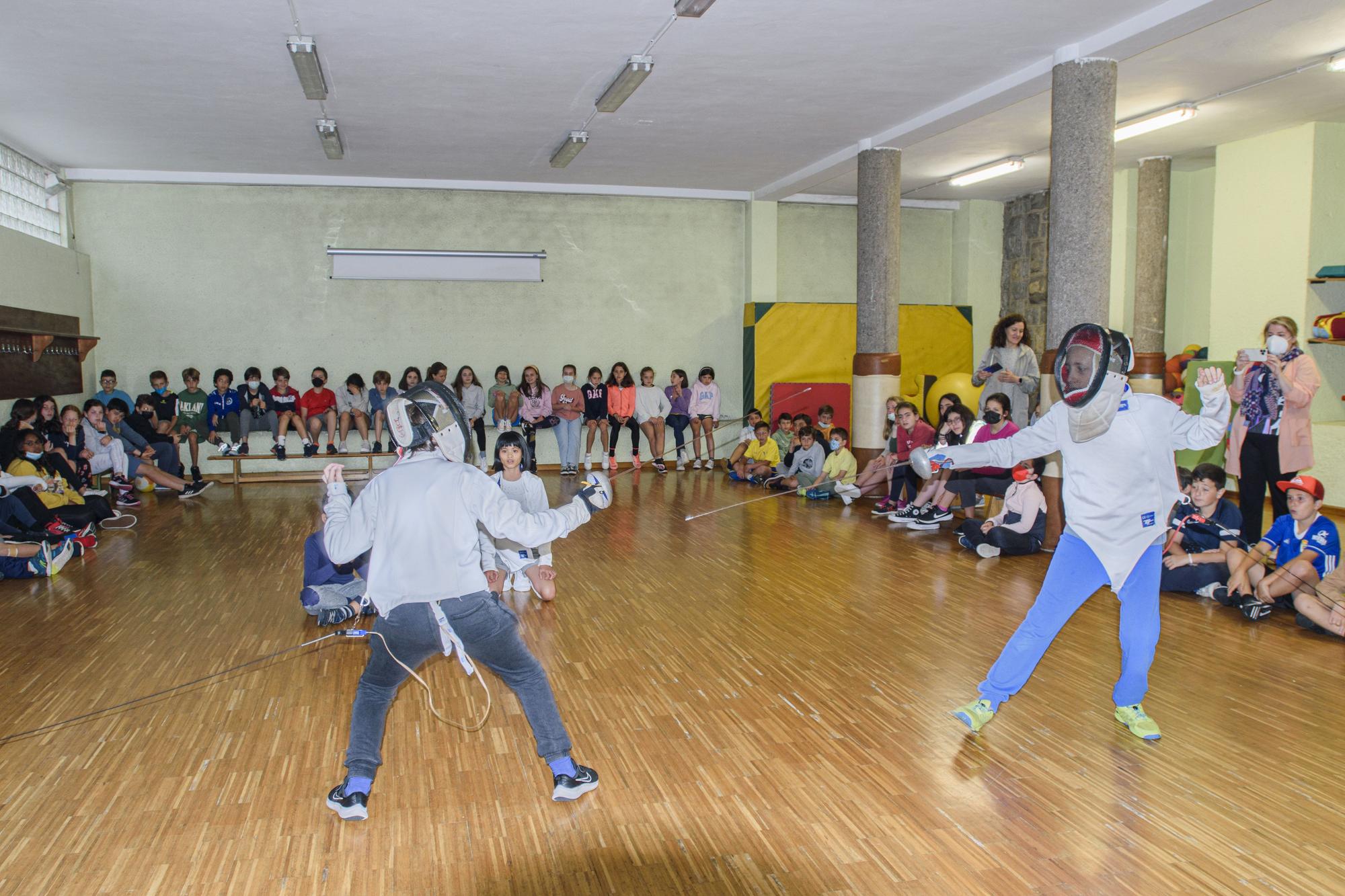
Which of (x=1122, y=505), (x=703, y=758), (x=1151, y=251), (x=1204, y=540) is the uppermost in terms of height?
(x=1151, y=251)

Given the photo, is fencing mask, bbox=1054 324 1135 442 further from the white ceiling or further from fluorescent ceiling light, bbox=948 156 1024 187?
fluorescent ceiling light, bbox=948 156 1024 187

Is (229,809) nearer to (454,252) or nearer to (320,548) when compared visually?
(320,548)

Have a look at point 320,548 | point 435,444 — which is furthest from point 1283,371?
point 320,548

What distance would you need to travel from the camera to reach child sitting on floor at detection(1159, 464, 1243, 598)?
17.1 feet

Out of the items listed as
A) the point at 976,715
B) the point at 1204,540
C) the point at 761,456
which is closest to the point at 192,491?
the point at 761,456

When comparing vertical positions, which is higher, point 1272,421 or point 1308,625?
point 1272,421

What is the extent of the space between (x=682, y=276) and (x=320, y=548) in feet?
26.5

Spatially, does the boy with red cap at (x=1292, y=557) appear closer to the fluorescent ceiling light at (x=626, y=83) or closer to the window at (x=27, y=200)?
the fluorescent ceiling light at (x=626, y=83)

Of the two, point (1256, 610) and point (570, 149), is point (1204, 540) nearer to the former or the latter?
point (1256, 610)

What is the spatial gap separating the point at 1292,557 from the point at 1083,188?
2.78 m

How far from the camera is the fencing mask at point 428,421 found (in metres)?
2.81

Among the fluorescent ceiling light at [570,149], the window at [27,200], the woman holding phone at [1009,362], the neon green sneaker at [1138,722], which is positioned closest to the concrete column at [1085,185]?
the woman holding phone at [1009,362]

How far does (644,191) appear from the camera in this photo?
11.9m

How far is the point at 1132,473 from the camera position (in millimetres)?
3223
